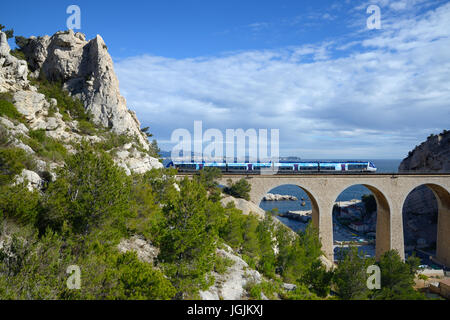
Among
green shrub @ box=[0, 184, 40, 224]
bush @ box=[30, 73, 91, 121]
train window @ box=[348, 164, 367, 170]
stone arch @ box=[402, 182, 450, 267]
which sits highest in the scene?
Answer: bush @ box=[30, 73, 91, 121]

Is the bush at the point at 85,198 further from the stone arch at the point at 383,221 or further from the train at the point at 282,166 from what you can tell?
the stone arch at the point at 383,221

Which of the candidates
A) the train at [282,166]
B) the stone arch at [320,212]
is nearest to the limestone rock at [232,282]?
the stone arch at [320,212]

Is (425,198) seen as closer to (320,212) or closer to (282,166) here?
(320,212)

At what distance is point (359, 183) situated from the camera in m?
28.8

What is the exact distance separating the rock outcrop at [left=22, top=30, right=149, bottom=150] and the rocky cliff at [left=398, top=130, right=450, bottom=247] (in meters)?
49.3

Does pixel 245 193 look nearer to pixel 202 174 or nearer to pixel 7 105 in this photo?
pixel 202 174

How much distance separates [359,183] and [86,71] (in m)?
34.7

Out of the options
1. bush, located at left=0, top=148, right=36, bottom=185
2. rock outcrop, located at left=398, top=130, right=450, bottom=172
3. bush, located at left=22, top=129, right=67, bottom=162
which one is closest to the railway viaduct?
rock outcrop, located at left=398, top=130, right=450, bottom=172

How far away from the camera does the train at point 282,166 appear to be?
1227 inches

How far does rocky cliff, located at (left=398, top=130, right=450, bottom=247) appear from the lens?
4245 centimetres

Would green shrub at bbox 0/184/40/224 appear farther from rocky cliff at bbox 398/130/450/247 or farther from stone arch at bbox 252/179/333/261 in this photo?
rocky cliff at bbox 398/130/450/247

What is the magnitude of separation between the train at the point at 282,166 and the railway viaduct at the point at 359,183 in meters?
3.03
